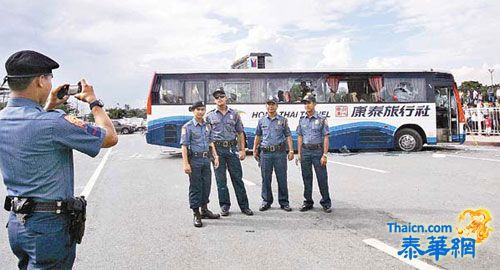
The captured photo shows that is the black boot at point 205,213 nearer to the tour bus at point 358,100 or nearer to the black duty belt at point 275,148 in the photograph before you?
the black duty belt at point 275,148

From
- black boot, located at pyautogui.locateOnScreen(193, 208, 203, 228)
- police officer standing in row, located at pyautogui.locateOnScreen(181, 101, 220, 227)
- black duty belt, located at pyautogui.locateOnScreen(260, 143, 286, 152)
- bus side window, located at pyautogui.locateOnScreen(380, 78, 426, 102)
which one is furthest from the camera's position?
bus side window, located at pyautogui.locateOnScreen(380, 78, 426, 102)

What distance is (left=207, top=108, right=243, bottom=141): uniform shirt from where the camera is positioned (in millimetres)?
6494

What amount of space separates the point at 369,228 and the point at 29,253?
402cm

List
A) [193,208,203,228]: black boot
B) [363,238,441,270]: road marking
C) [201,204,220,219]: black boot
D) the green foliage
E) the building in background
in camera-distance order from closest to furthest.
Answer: [363,238,441,270]: road marking → [193,208,203,228]: black boot → [201,204,220,219]: black boot → the building in background → the green foliage

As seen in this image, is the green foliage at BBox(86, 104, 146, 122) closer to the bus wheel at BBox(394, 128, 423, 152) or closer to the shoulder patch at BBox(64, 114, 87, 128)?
the bus wheel at BBox(394, 128, 423, 152)

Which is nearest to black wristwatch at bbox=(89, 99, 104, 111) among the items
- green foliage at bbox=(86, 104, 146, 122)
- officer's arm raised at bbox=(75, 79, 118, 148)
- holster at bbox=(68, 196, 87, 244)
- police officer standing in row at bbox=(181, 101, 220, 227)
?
officer's arm raised at bbox=(75, 79, 118, 148)

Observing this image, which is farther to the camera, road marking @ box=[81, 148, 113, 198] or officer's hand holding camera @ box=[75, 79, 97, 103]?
road marking @ box=[81, 148, 113, 198]

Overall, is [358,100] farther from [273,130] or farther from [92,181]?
[92,181]

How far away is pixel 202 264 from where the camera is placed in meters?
4.15

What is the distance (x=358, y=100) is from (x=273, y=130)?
9.48m

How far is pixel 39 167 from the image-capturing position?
7.52 feet

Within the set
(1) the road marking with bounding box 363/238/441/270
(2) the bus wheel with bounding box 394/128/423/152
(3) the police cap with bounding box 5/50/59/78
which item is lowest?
(1) the road marking with bounding box 363/238/441/270

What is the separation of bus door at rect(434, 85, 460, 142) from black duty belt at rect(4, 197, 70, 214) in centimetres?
1519

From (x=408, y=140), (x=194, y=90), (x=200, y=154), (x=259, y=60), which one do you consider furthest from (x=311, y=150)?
(x=259, y=60)
